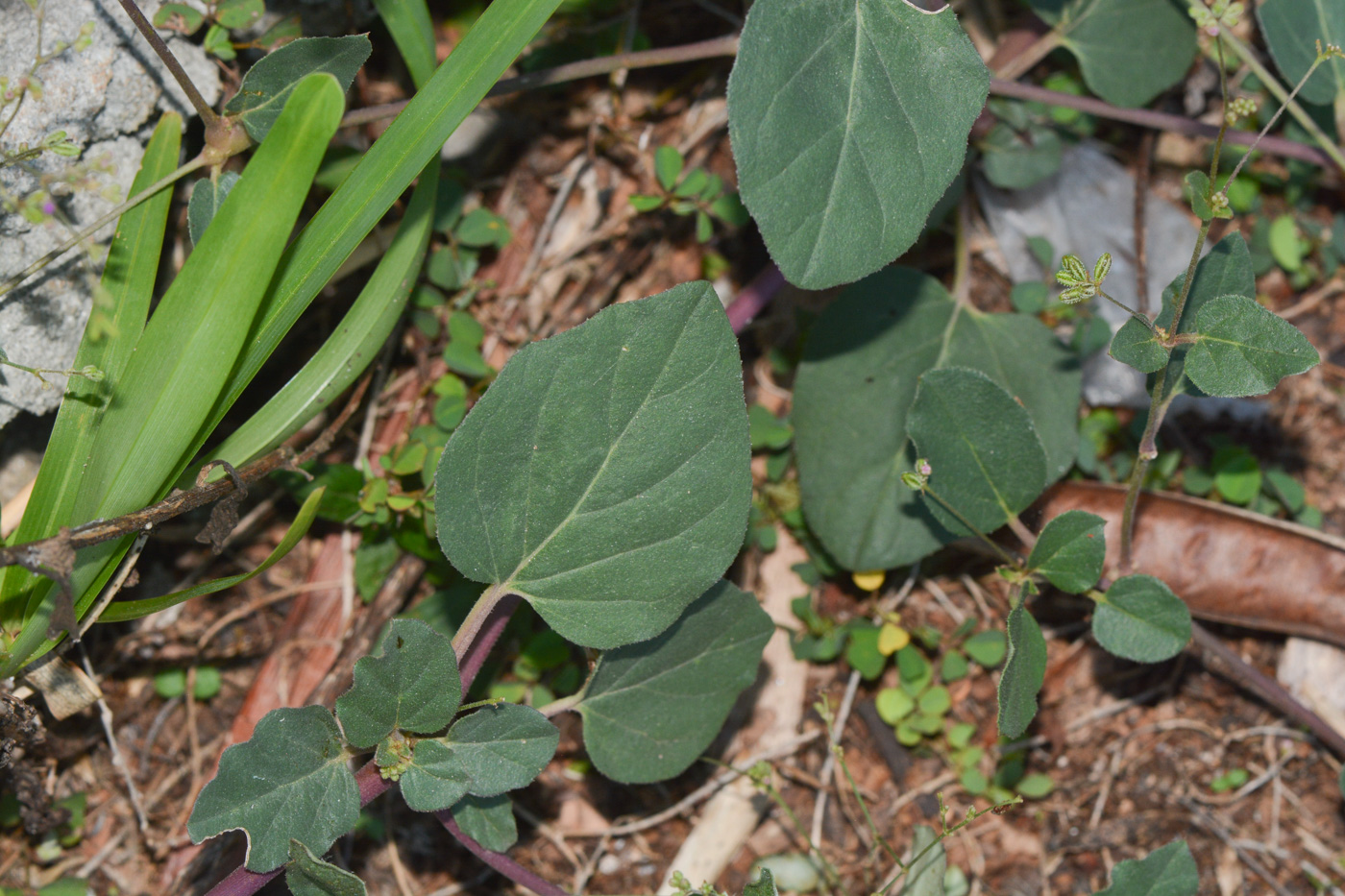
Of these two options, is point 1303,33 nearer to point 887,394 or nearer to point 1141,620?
point 887,394

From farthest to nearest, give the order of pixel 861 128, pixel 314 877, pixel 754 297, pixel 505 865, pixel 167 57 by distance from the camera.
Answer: pixel 754 297 < pixel 505 865 < pixel 861 128 < pixel 167 57 < pixel 314 877

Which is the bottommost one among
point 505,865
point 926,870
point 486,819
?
point 926,870

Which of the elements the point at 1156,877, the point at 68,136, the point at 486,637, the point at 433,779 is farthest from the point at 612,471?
the point at 1156,877

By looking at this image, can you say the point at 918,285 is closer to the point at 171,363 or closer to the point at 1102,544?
the point at 1102,544

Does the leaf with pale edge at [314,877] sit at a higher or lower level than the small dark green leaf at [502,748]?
higher

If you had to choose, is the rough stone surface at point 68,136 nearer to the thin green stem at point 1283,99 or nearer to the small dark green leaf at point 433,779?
the small dark green leaf at point 433,779

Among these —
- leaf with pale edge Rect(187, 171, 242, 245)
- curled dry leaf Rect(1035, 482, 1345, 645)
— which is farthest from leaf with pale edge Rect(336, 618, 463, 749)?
curled dry leaf Rect(1035, 482, 1345, 645)

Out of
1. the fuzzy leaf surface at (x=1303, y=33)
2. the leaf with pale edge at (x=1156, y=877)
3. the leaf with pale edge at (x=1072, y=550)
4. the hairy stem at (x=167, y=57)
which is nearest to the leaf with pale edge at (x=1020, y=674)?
the leaf with pale edge at (x=1072, y=550)

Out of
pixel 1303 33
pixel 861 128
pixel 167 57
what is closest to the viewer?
pixel 167 57

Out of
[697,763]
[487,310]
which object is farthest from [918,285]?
[697,763]
